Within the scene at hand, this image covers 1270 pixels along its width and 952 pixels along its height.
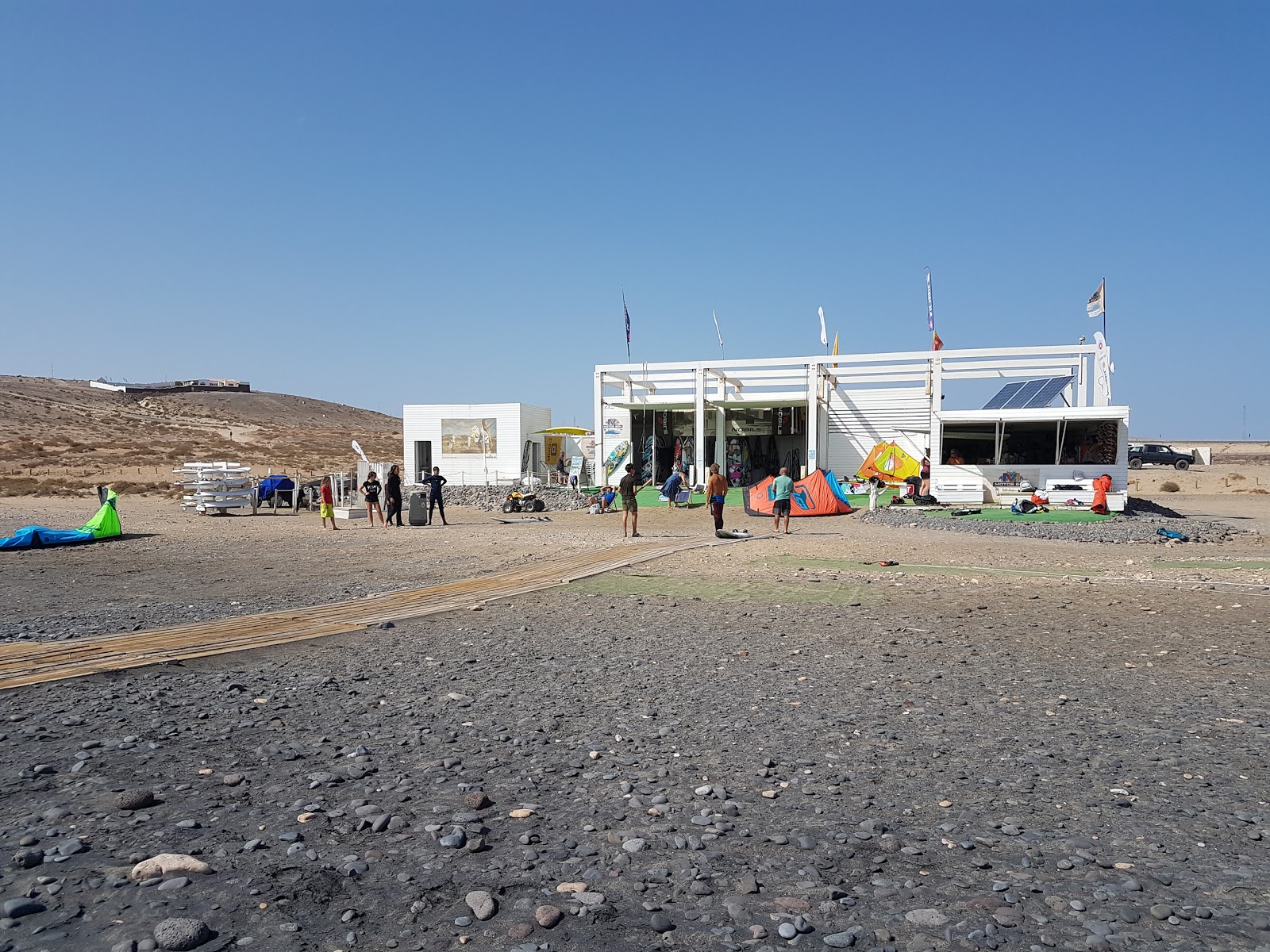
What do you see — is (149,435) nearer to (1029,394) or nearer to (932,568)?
(1029,394)

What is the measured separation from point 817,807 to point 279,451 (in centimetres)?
7100

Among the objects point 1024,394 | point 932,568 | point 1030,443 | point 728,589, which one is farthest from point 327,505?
point 1030,443

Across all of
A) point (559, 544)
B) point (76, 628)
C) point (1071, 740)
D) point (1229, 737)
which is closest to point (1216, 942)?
point (1071, 740)

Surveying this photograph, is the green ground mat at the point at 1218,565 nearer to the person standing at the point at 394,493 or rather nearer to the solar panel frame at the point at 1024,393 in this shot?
the solar panel frame at the point at 1024,393

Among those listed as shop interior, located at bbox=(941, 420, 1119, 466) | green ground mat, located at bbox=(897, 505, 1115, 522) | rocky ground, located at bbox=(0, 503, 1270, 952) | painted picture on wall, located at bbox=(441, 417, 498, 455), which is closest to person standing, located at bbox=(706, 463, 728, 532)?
green ground mat, located at bbox=(897, 505, 1115, 522)

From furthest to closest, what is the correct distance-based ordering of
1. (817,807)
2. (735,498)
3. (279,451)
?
1. (279,451)
2. (735,498)
3. (817,807)

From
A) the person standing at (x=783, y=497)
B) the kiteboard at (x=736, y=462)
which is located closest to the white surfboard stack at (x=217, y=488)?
the person standing at (x=783, y=497)

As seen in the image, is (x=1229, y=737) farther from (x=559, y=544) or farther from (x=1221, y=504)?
(x=1221, y=504)

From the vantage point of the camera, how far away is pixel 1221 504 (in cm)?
3150

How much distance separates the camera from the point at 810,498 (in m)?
25.5

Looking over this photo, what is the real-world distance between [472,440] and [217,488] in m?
13.3

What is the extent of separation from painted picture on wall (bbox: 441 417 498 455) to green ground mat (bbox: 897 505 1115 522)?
2100 cm

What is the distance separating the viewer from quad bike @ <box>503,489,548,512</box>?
28125 millimetres

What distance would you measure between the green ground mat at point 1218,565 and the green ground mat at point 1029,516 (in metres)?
7.17
